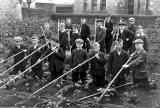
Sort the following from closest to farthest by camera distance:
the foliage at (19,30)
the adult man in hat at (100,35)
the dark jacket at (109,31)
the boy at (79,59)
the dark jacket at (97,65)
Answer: the dark jacket at (97,65) < the boy at (79,59) < the adult man in hat at (100,35) < the dark jacket at (109,31) < the foliage at (19,30)

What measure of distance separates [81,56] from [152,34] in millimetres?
9610

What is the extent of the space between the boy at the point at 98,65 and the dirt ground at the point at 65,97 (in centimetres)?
35

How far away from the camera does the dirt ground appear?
8.74m

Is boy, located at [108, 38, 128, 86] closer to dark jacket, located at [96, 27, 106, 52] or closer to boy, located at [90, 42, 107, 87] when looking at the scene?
boy, located at [90, 42, 107, 87]

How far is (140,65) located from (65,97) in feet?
8.25

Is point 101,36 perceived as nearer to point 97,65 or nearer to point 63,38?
point 63,38

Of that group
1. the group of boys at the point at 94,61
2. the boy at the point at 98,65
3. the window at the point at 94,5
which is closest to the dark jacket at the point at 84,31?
the group of boys at the point at 94,61

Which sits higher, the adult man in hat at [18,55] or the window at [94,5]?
the window at [94,5]

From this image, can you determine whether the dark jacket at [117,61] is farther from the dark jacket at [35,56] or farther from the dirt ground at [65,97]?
the dark jacket at [35,56]

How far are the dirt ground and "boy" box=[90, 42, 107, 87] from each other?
0.35m

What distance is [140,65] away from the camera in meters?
9.74

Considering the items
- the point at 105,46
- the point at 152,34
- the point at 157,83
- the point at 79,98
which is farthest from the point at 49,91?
the point at 152,34

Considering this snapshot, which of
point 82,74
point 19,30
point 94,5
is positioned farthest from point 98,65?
point 94,5

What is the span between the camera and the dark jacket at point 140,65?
31.4 ft
